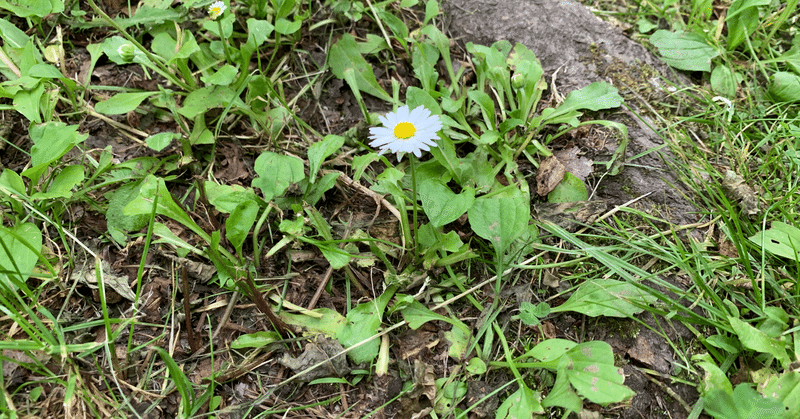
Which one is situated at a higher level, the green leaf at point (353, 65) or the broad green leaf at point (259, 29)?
the broad green leaf at point (259, 29)

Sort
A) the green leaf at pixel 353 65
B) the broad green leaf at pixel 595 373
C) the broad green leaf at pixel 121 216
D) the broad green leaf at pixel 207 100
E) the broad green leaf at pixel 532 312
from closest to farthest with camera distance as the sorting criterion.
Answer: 1. the broad green leaf at pixel 595 373
2. the broad green leaf at pixel 532 312
3. the broad green leaf at pixel 121 216
4. the broad green leaf at pixel 207 100
5. the green leaf at pixel 353 65

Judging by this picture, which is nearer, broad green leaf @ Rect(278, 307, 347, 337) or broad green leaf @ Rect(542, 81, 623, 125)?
broad green leaf @ Rect(278, 307, 347, 337)

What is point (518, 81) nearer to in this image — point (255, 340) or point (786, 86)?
point (786, 86)

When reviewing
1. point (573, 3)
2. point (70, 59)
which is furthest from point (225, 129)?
point (573, 3)

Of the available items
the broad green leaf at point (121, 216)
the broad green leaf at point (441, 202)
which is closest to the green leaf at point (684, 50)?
the broad green leaf at point (441, 202)

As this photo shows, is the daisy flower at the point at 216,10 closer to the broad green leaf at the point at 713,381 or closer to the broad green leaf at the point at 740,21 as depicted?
the broad green leaf at the point at 713,381

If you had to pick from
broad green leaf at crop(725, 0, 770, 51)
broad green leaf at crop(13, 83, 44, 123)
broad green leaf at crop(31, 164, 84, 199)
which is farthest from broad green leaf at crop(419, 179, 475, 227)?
broad green leaf at crop(725, 0, 770, 51)

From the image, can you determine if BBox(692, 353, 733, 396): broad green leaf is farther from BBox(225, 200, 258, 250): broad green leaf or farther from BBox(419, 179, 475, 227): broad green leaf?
BBox(225, 200, 258, 250): broad green leaf
